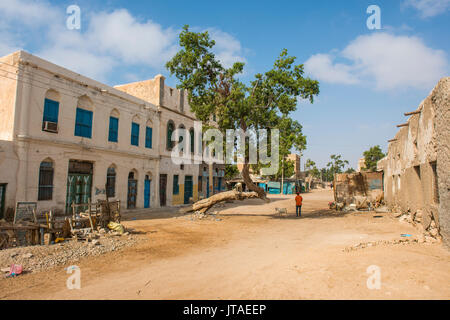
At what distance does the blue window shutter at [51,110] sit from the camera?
13.9 meters

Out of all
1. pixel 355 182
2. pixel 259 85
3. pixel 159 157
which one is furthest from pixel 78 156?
pixel 355 182

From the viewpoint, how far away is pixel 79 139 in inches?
613

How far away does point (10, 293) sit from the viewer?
515cm

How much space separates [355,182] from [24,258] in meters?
18.9

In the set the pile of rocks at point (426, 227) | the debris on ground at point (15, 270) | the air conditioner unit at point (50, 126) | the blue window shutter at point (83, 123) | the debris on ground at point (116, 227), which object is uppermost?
the blue window shutter at point (83, 123)

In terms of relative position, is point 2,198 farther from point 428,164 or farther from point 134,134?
point 428,164

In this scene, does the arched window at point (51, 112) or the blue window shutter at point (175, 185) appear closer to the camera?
the arched window at point (51, 112)

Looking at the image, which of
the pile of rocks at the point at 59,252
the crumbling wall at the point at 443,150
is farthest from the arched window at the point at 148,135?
the crumbling wall at the point at 443,150

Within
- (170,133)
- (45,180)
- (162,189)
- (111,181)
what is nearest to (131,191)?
(111,181)

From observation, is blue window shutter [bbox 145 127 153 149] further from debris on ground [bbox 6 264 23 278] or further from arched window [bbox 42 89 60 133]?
debris on ground [bbox 6 264 23 278]

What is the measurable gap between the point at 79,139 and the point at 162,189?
830cm

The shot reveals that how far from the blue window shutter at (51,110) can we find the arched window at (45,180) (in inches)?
86.9

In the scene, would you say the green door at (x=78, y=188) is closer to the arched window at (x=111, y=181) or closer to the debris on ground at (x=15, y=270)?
the arched window at (x=111, y=181)

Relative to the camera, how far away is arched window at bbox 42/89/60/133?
13.8 meters
